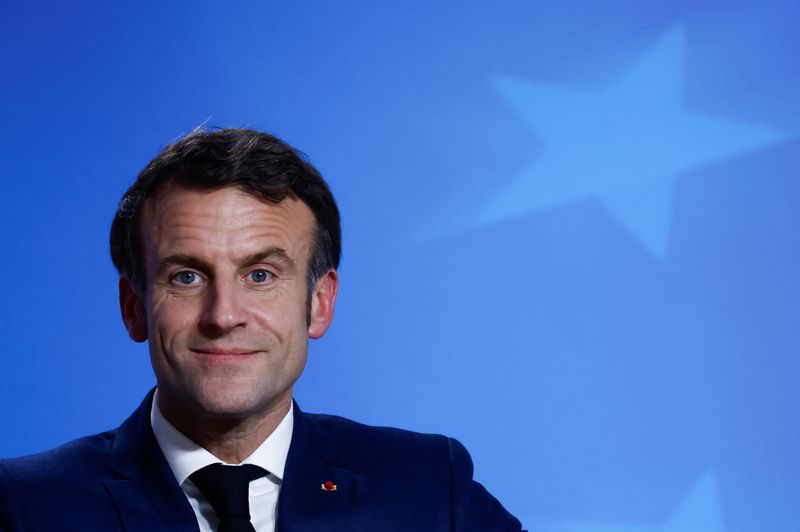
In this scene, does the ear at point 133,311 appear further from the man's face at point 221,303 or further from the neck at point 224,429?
the neck at point 224,429

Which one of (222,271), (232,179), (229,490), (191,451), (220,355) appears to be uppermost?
(232,179)

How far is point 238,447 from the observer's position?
271cm

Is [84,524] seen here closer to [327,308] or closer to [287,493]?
[287,493]

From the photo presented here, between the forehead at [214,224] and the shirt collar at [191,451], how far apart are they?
394mm

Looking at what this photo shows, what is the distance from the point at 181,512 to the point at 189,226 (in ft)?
2.09

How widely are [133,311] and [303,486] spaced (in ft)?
1.93

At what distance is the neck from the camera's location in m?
2.68

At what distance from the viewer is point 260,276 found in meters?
2.65

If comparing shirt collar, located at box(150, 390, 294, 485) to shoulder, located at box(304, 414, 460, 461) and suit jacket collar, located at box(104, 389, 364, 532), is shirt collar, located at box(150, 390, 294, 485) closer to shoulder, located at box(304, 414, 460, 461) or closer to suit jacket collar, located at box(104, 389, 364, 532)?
suit jacket collar, located at box(104, 389, 364, 532)

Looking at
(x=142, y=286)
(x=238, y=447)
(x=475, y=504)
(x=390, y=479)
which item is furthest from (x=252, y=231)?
(x=475, y=504)

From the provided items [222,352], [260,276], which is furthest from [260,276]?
[222,352]

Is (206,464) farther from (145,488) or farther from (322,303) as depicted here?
(322,303)

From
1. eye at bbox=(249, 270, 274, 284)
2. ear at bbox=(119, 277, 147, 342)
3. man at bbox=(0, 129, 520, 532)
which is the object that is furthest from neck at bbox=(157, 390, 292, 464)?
eye at bbox=(249, 270, 274, 284)

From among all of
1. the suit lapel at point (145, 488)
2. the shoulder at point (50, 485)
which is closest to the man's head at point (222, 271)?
the suit lapel at point (145, 488)
